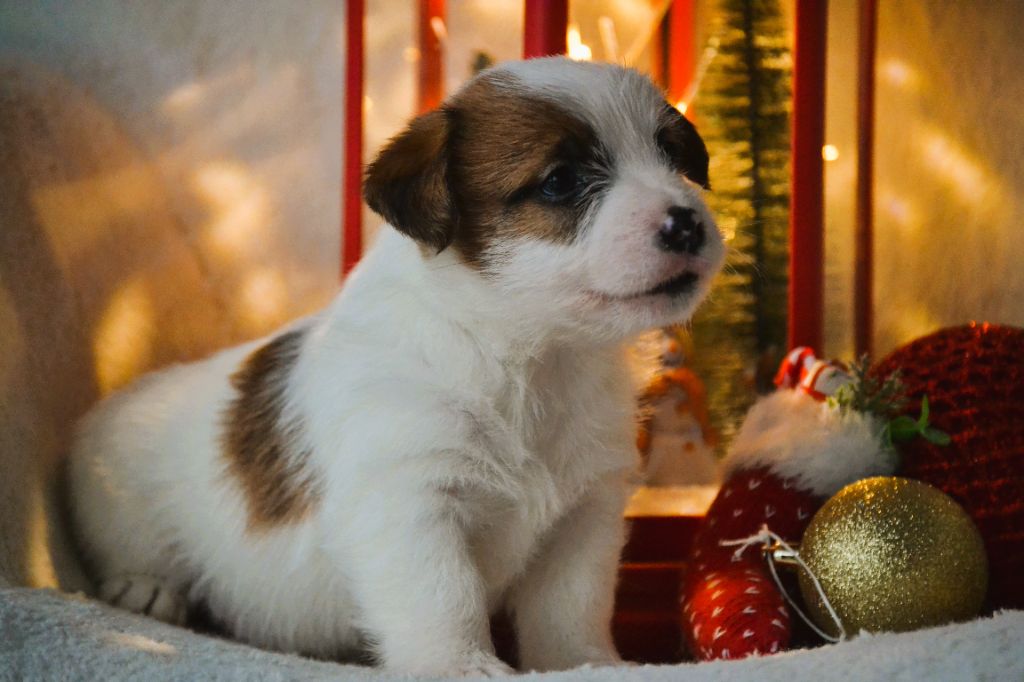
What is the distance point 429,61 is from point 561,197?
115 centimetres

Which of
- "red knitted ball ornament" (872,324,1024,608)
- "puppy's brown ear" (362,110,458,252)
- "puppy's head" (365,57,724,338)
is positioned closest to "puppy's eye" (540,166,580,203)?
"puppy's head" (365,57,724,338)

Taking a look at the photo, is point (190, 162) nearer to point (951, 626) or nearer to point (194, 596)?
point (194, 596)

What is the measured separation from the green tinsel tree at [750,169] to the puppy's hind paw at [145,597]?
4.28 feet

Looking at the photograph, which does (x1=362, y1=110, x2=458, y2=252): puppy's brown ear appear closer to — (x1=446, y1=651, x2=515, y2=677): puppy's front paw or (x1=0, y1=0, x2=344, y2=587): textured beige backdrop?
(x1=446, y1=651, x2=515, y2=677): puppy's front paw

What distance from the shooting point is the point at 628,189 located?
4.43ft

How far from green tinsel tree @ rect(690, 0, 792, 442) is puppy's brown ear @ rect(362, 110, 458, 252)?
40.1 inches

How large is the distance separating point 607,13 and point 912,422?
191 cm

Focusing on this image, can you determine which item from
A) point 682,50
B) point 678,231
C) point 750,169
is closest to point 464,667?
point 678,231

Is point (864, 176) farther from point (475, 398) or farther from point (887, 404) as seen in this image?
point (475, 398)

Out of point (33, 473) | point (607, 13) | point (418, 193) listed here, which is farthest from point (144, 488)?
point (607, 13)

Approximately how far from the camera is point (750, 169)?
2264mm

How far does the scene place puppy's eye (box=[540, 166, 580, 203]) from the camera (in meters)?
1.38

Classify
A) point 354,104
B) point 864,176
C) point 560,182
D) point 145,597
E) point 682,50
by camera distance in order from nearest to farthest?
1. point 560,182
2. point 145,597
3. point 354,104
4. point 864,176
5. point 682,50

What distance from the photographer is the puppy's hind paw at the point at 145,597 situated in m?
1.75
